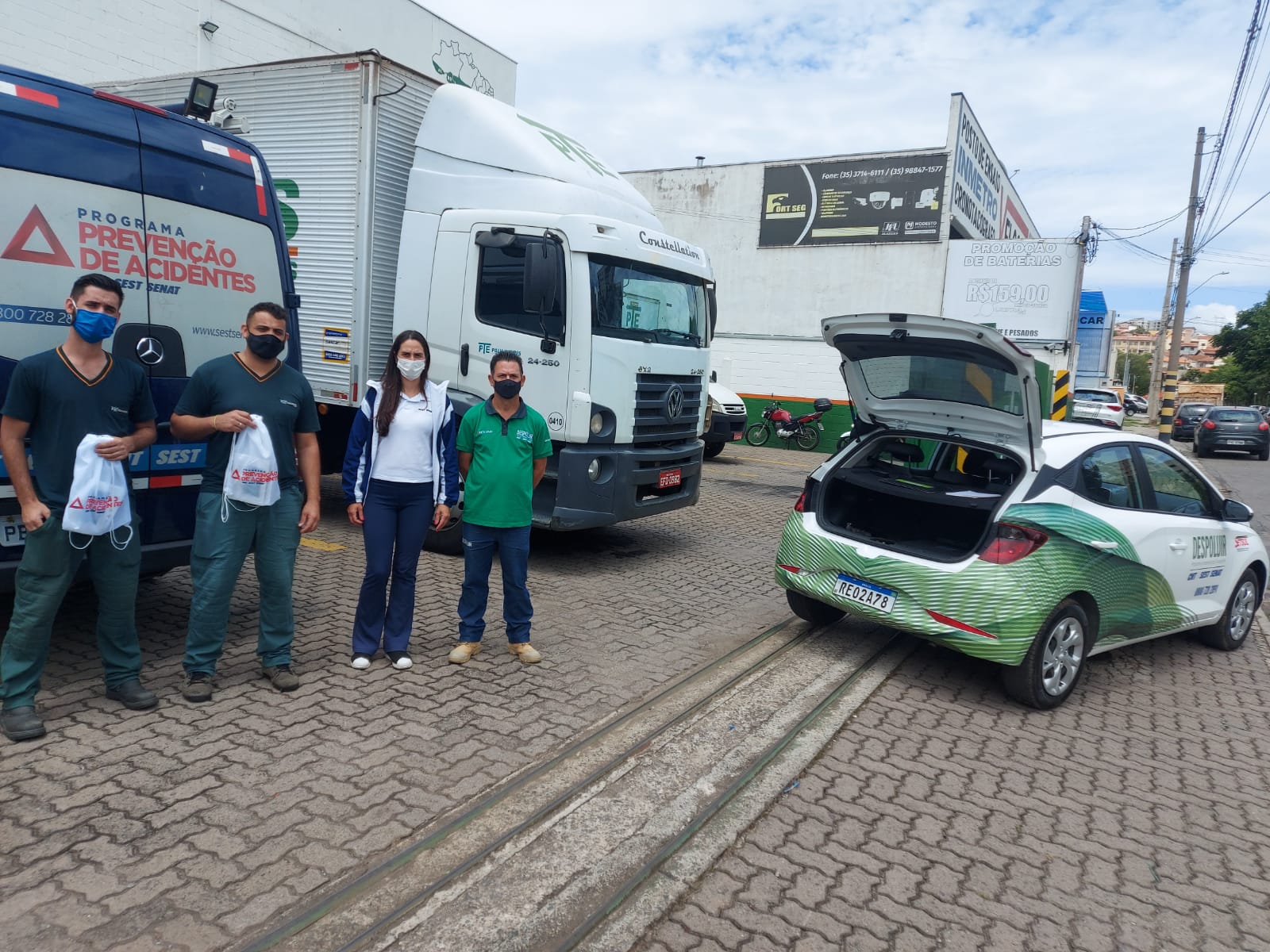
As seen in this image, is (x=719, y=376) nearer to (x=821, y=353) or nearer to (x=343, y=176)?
(x=821, y=353)

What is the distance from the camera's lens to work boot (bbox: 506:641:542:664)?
5.18 metres

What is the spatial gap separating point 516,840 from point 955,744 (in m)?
2.38

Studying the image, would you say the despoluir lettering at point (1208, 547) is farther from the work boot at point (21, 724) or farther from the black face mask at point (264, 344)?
the work boot at point (21, 724)

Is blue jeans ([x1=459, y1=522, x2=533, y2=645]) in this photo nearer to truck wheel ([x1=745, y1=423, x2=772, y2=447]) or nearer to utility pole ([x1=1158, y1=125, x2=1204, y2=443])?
truck wheel ([x1=745, y1=423, x2=772, y2=447])

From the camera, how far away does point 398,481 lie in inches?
189

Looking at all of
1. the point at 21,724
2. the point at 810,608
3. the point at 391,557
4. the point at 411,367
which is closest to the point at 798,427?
the point at 810,608

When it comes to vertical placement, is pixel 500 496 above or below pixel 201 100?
below

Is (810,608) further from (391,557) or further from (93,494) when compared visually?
(93,494)

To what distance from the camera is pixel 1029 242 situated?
20.8m

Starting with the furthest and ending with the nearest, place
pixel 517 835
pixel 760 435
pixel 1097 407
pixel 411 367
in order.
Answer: pixel 1097 407 → pixel 760 435 → pixel 411 367 → pixel 517 835

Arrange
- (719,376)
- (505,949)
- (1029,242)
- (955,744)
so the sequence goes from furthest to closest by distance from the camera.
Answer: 1. (719,376)
2. (1029,242)
3. (955,744)
4. (505,949)

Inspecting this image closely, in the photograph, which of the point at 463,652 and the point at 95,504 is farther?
the point at 463,652

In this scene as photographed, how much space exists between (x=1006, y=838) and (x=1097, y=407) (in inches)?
1037

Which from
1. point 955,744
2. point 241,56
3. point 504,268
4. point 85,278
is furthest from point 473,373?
point 241,56
